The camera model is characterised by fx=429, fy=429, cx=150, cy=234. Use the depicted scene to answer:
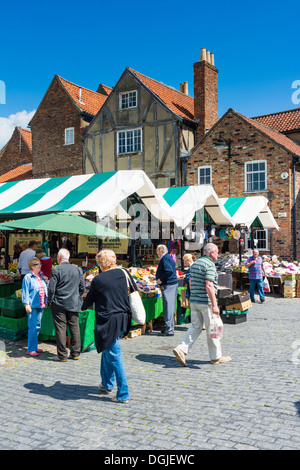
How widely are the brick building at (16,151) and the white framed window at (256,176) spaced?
2028cm

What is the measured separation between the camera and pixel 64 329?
22.5 ft

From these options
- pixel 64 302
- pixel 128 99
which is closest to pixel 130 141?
pixel 128 99

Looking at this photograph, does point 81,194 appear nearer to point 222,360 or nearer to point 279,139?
point 222,360

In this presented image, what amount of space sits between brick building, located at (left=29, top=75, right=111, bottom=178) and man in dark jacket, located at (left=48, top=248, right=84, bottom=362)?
19.6 m

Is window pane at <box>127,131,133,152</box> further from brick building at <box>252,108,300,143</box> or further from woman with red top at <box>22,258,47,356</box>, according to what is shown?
woman with red top at <box>22,258,47,356</box>

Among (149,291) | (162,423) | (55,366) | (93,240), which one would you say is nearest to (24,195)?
(93,240)

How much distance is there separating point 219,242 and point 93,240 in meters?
9.31

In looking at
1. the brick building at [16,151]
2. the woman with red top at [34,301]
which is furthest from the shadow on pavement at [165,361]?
the brick building at [16,151]

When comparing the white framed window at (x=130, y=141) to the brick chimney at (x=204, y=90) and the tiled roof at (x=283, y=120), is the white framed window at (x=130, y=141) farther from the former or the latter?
the tiled roof at (x=283, y=120)

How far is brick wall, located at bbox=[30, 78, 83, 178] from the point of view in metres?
26.3

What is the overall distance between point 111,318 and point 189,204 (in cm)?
837

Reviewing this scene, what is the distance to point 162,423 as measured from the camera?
4.32 m

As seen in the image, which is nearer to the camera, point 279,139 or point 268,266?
point 268,266

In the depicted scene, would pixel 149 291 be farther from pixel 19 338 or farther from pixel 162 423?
pixel 162 423
